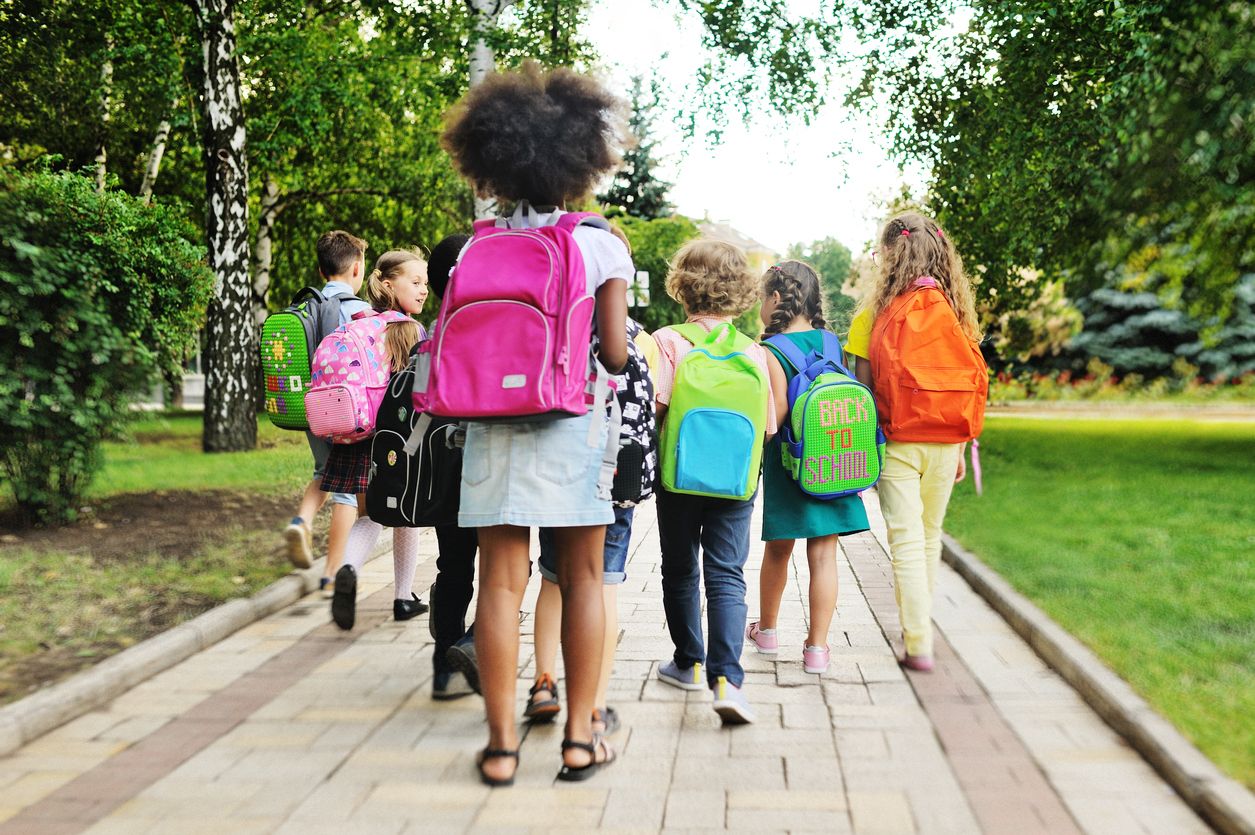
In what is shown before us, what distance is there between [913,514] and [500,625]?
209 centimetres

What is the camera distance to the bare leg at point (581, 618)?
3.51 metres

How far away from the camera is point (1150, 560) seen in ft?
24.2

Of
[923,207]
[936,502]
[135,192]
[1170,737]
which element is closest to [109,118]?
[135,192]

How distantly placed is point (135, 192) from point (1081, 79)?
16472 millimetres

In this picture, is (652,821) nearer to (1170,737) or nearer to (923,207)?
(1170,737)

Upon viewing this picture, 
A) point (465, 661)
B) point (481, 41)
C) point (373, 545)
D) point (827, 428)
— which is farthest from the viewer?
point (481, 41)

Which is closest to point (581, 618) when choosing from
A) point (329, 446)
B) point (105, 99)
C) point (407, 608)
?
point (407, 608)

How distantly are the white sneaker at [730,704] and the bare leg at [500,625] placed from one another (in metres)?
0.83

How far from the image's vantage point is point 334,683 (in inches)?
184

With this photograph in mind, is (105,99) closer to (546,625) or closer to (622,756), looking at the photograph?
(546,625)

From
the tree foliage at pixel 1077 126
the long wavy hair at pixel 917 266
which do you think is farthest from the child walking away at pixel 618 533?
the tree foliage at pixel 1077 126

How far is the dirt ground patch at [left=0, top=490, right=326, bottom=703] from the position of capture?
16.2 feet

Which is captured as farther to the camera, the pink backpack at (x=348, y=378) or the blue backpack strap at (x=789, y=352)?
the pink backpack at (x=348, y=378)

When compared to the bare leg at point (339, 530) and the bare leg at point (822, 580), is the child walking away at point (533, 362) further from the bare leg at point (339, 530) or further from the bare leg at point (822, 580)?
the bare leg at point (339, 530)
